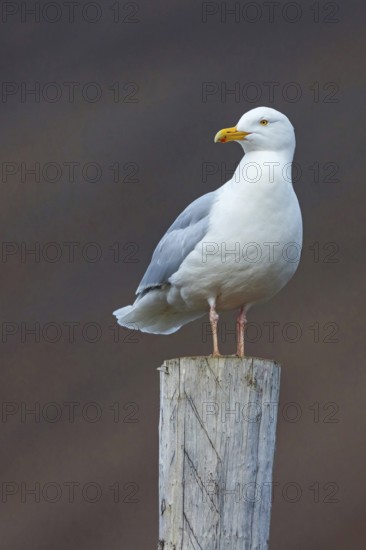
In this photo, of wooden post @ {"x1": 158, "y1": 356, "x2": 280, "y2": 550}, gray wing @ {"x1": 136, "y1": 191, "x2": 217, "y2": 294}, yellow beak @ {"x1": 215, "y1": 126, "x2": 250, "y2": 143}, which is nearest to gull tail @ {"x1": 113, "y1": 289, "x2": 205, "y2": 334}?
gray wing @ {"x1": 136, "y1": 191, "x2": 217, "y2": 294}

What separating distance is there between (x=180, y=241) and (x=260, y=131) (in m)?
0.37

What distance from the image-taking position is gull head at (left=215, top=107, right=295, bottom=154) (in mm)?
2682

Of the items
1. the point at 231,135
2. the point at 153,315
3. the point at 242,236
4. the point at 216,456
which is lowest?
the point at 216,456

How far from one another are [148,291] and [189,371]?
2.58 feet

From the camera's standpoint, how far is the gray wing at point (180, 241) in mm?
2688

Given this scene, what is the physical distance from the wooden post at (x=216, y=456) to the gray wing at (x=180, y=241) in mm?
607

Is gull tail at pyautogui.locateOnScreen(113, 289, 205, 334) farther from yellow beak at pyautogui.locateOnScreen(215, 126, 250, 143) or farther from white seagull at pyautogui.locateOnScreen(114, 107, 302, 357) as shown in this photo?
yellow beak at pyautogui.locateOnScreen(215, 126, 250, 143)

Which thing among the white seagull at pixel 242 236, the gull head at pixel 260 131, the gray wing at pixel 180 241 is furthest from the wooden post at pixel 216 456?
the gull head at pixel 260 131

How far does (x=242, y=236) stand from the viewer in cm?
255

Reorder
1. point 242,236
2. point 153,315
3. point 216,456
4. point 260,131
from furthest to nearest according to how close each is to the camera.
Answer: point 153,315 < point 260,131 < point 242,236 < point 216,456

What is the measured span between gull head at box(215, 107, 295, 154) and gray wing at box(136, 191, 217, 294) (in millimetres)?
170

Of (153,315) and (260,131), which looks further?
(153,315)

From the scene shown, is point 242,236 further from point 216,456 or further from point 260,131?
point 216,456

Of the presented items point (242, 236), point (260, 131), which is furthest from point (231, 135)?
point (242, 236)
